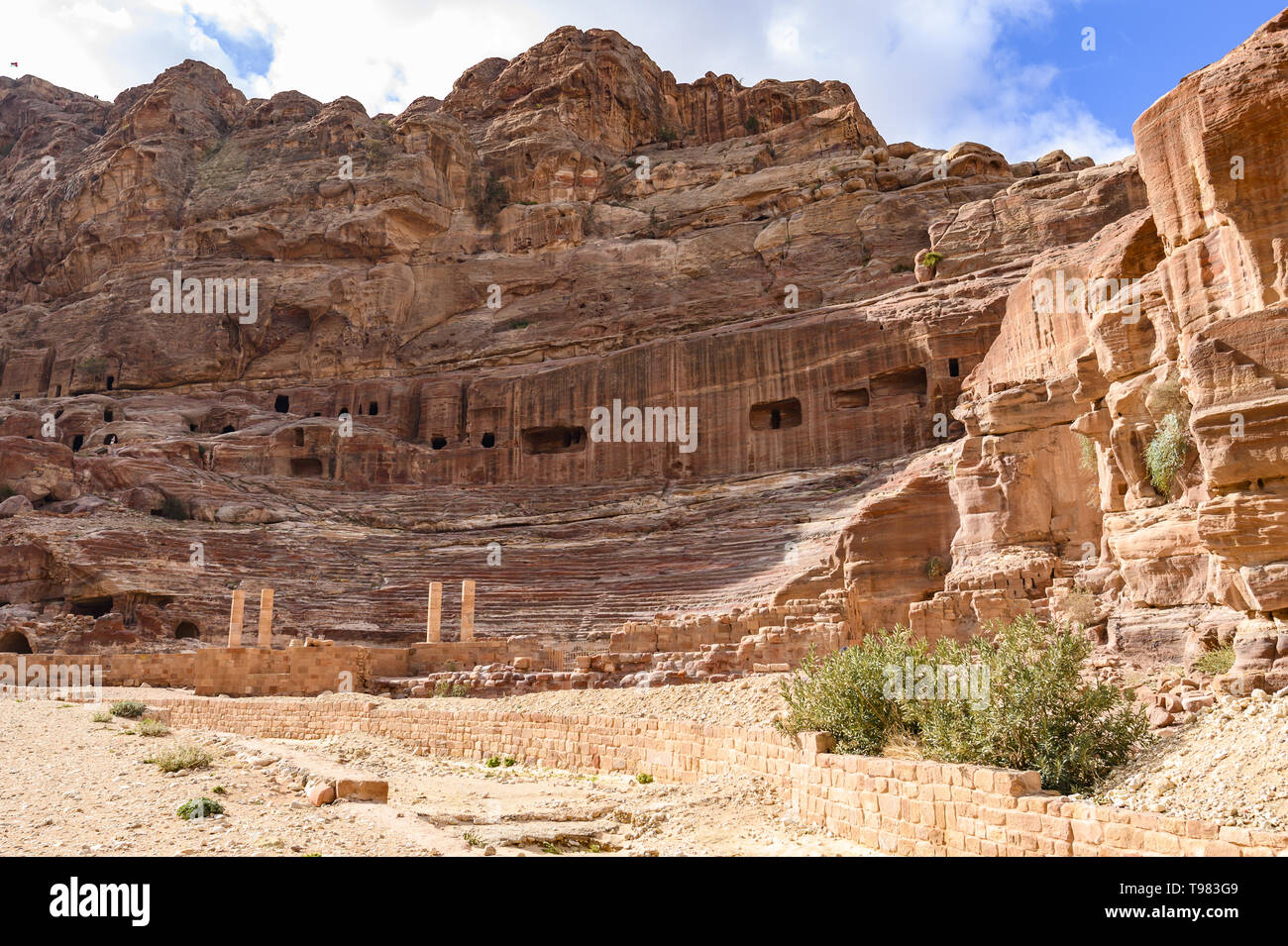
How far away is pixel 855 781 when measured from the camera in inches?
364

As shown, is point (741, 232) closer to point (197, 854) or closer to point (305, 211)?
point (305, 211)

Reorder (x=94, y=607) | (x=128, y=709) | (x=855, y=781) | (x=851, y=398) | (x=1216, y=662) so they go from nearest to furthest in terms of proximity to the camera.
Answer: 1. (x=855, y=781)
2. (x=1216, y=662)
3. (x=128, y=709)
4. (x=94, y=607)
5. (x=851, y=398)

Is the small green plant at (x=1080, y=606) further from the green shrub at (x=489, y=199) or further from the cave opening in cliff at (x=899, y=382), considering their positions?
the green shrub at (x=489, y=199)

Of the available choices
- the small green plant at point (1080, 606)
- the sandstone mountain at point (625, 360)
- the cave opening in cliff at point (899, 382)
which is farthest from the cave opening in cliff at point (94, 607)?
the small green plant at point (1080, 606)

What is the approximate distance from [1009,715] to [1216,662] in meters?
3.76

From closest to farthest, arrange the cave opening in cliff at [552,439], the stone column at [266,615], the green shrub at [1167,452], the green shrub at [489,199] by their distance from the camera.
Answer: the green shrub at [1167,452]
the stone column at [266,615]
the cave opening in cliff at [552,439]
the green shrub at [489,199]

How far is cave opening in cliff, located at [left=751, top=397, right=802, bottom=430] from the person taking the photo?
3659 centimetres

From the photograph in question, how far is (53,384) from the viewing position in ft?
163

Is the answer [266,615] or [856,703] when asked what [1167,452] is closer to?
[856,703]

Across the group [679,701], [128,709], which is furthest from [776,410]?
[128,709]

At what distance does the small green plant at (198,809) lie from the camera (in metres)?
9.26

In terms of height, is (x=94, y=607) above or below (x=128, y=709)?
above

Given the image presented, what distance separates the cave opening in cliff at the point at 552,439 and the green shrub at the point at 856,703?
1191 inches

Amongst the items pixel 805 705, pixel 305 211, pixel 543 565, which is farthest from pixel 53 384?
pixel 805 705
